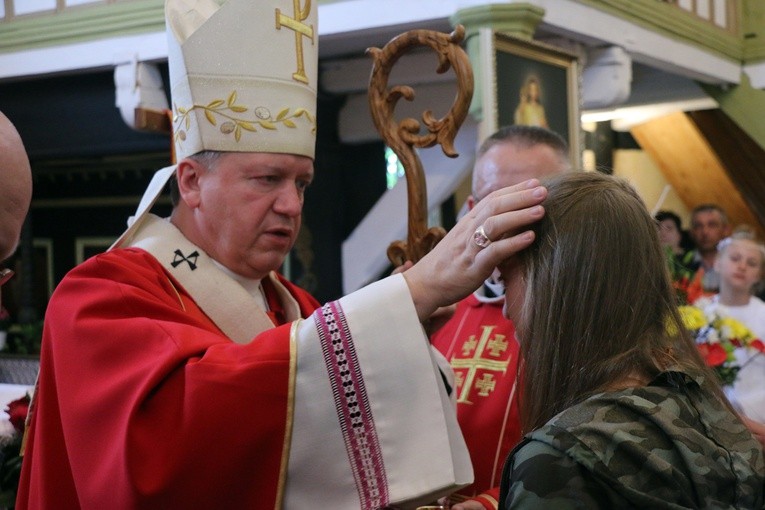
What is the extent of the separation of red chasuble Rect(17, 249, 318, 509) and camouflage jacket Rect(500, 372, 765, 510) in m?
0.49

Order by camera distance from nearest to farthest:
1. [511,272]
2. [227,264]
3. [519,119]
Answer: [511,272] < [227,264] < [519,119]

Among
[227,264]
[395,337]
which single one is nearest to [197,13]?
[227,264]

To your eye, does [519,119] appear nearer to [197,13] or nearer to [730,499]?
[197,13]

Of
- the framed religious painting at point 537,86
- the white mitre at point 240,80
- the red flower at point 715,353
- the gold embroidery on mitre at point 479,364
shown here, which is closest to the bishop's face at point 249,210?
the white mitre at point 240,80

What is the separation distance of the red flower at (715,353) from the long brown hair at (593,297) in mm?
2478

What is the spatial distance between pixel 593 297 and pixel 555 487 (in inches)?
11.5

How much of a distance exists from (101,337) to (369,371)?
0.51m

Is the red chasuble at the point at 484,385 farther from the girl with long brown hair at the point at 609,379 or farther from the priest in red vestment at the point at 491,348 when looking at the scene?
the girl with long brown hair at the point at 609,379

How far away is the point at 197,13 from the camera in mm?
2461

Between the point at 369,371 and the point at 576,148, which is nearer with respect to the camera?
the point at 369,371

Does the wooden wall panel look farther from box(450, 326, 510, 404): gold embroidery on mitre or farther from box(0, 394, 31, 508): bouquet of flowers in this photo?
box(0, 394, 31, 508): bouquet of flowers

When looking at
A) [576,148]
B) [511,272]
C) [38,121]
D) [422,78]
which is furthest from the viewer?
[38,121]

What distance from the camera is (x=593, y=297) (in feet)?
4.87

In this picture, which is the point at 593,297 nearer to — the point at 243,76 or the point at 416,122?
the point at 416,122
